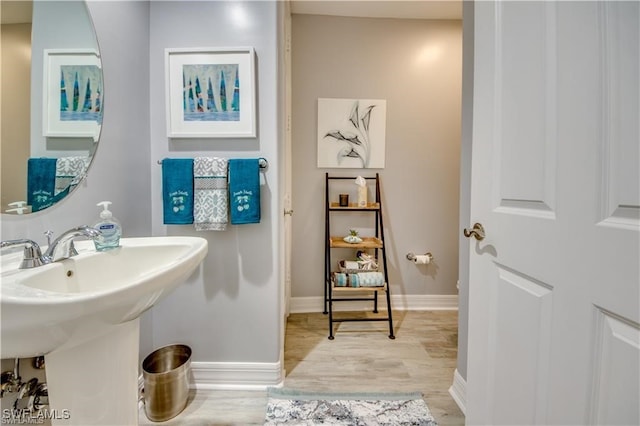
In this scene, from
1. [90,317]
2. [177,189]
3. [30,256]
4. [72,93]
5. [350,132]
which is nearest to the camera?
[90,317]

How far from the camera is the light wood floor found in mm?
1429

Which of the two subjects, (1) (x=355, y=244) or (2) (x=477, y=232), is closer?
(2) (x=477, y=232)

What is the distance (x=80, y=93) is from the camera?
1.14 metres

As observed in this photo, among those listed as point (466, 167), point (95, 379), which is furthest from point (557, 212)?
point (95, 379)

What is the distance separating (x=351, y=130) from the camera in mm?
2492

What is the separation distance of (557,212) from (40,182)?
1565 mm

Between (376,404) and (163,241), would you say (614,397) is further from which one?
(163,241)

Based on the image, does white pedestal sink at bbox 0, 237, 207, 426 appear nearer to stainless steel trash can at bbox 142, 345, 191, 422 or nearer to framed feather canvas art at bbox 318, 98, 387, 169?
stainless steel trash can at bbox 142, 345, 191, 422

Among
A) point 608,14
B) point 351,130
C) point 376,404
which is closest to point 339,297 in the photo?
point 376,404

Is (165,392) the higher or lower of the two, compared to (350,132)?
lower

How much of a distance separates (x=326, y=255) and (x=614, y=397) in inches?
75.7

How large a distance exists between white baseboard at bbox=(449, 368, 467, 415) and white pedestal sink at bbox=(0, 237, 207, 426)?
1435 mm

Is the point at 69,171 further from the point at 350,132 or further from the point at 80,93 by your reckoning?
the point at 350,132

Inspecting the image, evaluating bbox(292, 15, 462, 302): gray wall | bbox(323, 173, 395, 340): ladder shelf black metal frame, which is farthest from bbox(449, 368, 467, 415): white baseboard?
bbox(292, 15, 462, 302): gray wall
